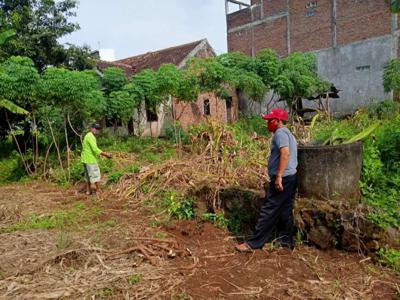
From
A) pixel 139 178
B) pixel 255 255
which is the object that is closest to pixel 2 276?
pixel 255 255

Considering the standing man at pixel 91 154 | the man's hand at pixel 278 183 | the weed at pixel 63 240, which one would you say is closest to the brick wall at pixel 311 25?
the standing man at pixel 91 154

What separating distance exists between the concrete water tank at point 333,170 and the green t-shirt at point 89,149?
17.0ft

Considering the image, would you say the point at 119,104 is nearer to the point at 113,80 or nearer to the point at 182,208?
the point at 113,80

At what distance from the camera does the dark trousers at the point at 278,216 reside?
183 inches

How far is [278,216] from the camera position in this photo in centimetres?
475

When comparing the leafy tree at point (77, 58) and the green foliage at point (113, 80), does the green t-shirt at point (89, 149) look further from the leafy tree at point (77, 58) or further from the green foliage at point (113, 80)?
the leafy tree at point (77, 58)

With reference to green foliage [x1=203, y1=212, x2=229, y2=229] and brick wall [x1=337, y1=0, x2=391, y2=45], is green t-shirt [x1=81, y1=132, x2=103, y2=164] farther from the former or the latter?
brick wall [x1=337, y1=0, x2=391, y2=45]

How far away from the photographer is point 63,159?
12.8 m

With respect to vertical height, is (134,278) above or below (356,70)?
below

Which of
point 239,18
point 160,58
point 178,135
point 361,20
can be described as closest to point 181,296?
point 178,135

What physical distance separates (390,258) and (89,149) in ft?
21.8

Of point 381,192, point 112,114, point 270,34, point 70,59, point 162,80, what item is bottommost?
point 381,192

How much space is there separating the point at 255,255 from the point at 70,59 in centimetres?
1497

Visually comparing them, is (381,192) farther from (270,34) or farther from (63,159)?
(270,34)
